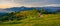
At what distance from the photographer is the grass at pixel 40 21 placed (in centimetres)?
174

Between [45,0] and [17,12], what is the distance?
1.46 feet

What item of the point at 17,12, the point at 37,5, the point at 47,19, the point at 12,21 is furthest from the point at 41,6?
the point at 12,21

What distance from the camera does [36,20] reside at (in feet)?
5.83

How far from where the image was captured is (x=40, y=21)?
5.81 feet

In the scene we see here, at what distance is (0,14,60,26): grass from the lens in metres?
1.74

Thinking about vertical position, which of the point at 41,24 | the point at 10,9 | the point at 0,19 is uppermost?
the point at 10,9

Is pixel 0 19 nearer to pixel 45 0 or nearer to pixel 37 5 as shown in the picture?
pixel 37 5

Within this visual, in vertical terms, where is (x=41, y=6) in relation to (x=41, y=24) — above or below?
above

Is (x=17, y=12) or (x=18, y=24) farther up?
(x=17, y=12)

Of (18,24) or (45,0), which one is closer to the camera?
(18,24)

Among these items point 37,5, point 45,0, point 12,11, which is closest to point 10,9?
point 12,11

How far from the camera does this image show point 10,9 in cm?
179

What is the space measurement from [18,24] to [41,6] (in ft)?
Result: 1.40

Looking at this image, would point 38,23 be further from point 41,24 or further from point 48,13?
point 48,13
